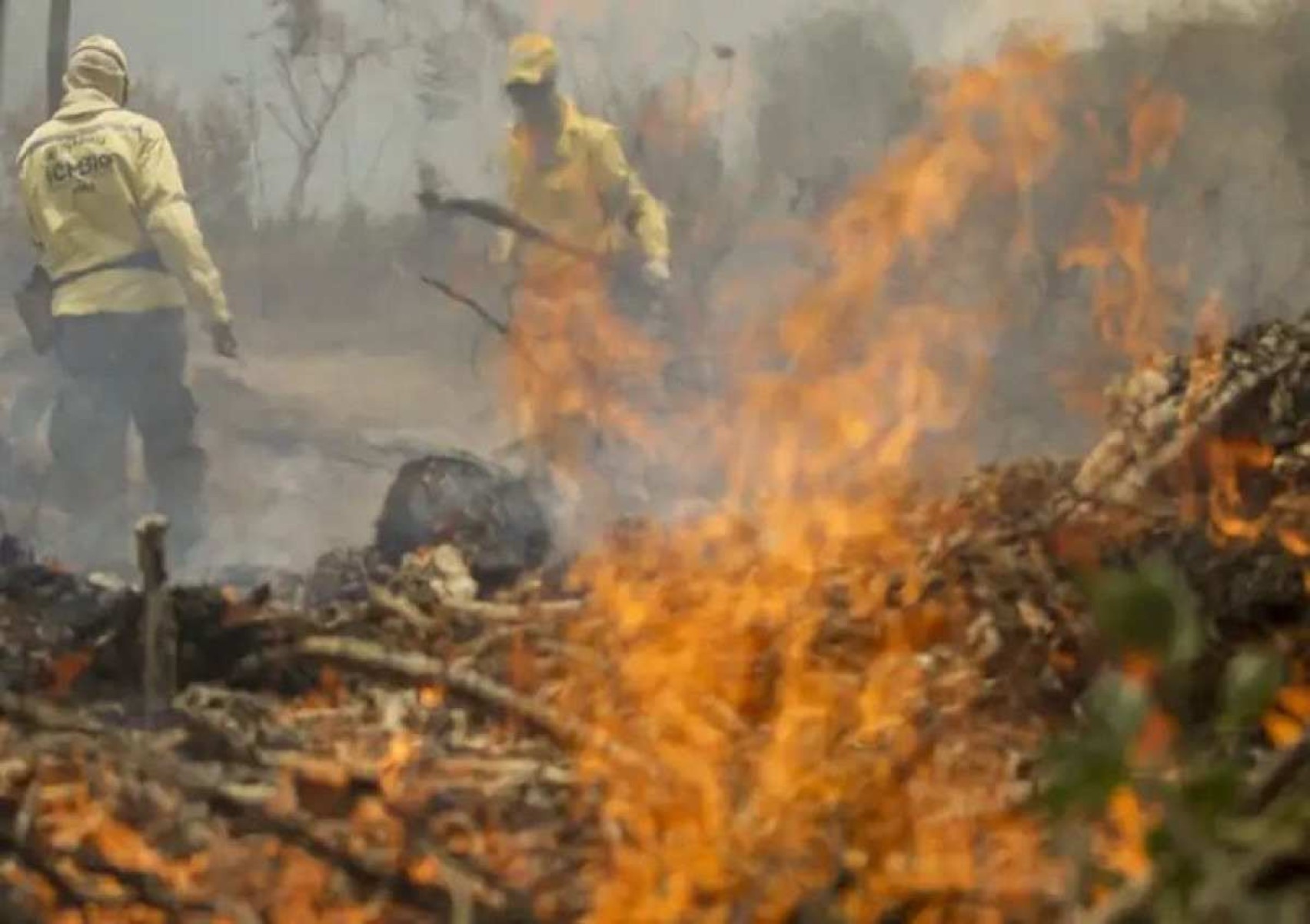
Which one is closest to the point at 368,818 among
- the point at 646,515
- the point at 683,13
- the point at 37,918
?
the point at 37,918

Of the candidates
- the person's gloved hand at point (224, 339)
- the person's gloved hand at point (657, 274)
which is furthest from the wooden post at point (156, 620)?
the person's gloved hand at point (657, 274)

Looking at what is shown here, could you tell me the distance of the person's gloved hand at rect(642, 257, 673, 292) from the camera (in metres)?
2.00

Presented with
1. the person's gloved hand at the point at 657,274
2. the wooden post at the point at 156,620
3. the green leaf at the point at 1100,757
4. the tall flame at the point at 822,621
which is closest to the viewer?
the green leaf at the point at 1100,757

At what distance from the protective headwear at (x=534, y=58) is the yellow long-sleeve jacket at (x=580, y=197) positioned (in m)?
0.04

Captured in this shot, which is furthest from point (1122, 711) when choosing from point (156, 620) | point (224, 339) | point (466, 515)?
point (224, 339)

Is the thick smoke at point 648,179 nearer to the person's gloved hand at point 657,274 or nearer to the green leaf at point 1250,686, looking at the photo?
the person's gloved hand at point 657,274

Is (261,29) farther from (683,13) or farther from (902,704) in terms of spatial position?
(902,704)

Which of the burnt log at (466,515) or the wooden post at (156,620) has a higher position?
the burnt log at (466,515)

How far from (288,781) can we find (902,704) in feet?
1.89

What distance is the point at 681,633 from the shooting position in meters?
1.83

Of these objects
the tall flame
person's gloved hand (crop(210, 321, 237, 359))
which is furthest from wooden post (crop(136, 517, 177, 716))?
the tall flame

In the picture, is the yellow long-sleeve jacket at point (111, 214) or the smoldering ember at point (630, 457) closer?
the smoldering ember at point (630, 457)

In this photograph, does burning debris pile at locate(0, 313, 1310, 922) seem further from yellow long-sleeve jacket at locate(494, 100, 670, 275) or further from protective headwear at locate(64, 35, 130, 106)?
protective headwear at locate(64, 35, 130, 106)

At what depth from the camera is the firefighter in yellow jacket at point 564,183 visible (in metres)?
2.02
